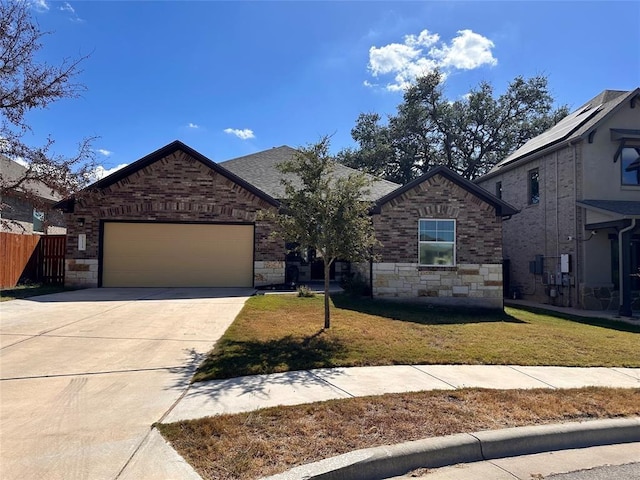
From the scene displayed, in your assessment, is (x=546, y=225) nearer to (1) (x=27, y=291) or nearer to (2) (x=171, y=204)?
(2) (x=171, y=204)

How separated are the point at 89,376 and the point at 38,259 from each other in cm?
1358

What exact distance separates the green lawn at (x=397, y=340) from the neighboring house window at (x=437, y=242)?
1995 mm

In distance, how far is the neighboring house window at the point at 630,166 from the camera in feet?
53.5

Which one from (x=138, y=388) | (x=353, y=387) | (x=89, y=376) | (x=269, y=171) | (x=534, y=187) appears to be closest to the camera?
(x=138, y=388)

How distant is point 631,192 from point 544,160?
3435mm

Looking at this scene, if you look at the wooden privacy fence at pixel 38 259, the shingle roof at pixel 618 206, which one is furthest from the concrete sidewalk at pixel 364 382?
the wooden privacy fence at pixel 38 259

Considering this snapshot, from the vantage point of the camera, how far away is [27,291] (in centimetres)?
1393


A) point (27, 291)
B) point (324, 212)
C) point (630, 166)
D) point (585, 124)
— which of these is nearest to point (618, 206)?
point (630, 166)

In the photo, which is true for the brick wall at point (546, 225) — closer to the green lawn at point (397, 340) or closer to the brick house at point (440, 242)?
the brick house at point (440, 242)

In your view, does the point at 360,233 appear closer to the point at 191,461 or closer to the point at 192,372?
the point at 192,372

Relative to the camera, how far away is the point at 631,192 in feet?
53.4

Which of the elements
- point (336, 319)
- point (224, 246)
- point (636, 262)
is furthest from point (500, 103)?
point (336, 319)

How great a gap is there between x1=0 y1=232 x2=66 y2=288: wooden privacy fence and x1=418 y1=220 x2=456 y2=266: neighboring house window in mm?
13623

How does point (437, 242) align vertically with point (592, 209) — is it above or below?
below
